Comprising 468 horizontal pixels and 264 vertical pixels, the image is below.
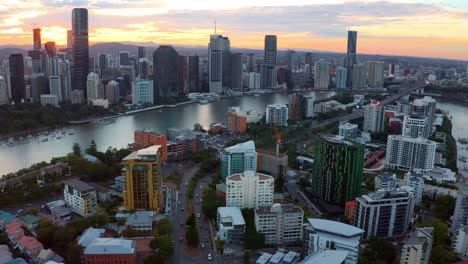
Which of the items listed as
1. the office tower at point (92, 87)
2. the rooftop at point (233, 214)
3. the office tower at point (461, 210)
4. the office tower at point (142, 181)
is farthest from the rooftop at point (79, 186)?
the office tower at point (92, 87)

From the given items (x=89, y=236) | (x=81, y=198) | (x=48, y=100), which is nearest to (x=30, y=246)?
(x=89, y=236)

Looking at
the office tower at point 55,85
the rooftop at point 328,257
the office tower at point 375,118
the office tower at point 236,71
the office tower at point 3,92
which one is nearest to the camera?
the rooftop at point 328,257

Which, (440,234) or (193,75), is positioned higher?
(193,75)

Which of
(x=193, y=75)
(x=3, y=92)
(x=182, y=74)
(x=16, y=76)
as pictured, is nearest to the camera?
(x=3, y=92)

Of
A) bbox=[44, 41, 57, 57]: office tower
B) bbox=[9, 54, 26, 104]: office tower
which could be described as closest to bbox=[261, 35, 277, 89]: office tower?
bbox=[44, 41, 57, 57]: office tower

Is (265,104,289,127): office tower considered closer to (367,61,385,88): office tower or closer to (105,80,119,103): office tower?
(105,80,119,103): office tower

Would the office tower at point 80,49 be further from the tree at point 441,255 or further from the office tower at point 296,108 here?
Answer: the tree at point 441,255

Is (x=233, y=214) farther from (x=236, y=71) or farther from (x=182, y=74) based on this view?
(x=236, y=71)
